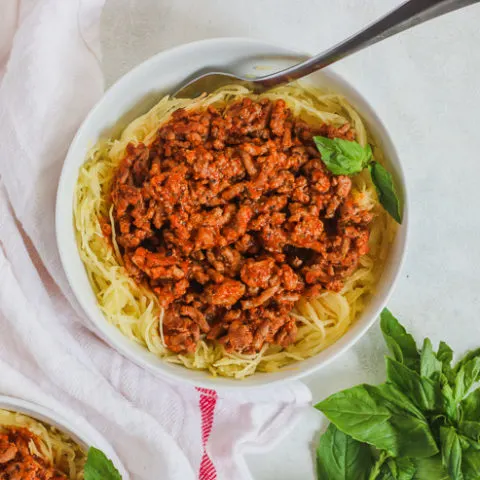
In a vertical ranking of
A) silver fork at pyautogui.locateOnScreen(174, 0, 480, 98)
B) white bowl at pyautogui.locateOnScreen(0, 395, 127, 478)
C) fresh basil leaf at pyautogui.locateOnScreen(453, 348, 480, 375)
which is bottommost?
fresh basil leaf at pyautogui.locateOnScreen(453, 348, 480, 375)

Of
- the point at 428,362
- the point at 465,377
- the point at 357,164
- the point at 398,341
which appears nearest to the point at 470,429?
the point at 465,377

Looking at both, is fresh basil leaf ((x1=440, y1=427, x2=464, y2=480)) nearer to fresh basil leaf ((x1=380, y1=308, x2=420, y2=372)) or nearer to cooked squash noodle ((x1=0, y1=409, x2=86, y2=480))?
fresh basil leaf ((x1=380, y1=308, x2=420, y2=372))

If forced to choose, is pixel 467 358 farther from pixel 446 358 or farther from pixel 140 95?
pixel 140 95

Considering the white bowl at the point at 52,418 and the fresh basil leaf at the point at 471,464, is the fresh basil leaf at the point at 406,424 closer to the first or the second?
the fresh basil leaf at the point at 471,464

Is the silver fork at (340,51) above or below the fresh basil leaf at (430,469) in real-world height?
above

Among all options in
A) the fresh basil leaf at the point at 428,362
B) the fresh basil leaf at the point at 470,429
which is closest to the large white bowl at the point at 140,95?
the fresh basil leaf at the point at 428,362

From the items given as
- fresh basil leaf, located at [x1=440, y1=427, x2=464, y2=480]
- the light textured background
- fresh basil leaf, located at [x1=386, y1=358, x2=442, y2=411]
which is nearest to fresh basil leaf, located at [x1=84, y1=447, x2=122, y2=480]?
the light textured background
